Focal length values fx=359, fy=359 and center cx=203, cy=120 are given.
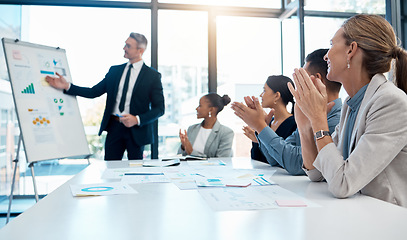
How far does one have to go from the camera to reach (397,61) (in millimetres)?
1247

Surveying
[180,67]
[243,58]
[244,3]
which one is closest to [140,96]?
[180,67]

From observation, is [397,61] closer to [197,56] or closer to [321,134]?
[321,134]

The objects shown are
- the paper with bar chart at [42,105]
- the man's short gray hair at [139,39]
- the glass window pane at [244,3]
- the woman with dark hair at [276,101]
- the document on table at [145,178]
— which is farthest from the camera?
the glass window pane at [244,3]

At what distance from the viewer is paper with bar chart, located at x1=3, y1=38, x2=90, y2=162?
112 inches

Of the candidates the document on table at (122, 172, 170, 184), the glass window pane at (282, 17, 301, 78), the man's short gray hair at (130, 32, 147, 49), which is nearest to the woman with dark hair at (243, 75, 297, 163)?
the document on table at (122, 172, 170, 184)

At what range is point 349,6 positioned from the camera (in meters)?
3.77

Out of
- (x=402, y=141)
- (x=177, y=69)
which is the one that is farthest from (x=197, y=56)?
(x=402, y=141)

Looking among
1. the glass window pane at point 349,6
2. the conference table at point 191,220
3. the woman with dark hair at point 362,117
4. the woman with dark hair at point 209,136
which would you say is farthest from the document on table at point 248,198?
the glass window pane at point 349,6

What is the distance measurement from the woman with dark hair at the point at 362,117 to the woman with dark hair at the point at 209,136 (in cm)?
173

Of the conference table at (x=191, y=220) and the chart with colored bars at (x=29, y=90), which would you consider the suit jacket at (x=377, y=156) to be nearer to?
the conference table at (x=191, y=220)

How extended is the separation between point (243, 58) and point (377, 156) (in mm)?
3548

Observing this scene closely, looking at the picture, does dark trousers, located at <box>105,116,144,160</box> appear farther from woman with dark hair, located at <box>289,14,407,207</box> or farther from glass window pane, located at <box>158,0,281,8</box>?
woman with dark hair, located at <box>289,14,407,207</box>

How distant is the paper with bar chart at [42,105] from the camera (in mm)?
2846

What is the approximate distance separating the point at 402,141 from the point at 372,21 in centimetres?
46
